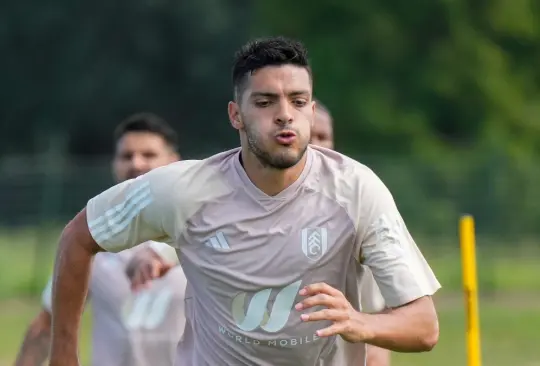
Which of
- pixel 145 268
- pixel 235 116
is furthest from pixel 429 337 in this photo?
pixel 145 268

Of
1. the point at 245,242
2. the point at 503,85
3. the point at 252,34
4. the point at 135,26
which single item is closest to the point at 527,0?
the point at 503,85

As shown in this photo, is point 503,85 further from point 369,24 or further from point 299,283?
point 299,283

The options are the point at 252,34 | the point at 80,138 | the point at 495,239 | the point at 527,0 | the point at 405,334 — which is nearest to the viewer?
the point at 405,334

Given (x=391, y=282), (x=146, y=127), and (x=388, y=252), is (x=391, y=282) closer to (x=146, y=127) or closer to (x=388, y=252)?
(x=388, y=252)

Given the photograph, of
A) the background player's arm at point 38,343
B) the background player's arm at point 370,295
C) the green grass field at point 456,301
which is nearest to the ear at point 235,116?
the background player's arm at point 370,295

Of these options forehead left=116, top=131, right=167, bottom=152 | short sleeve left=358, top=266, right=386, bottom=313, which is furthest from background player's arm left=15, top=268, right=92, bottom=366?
short sleeve left=358, top=266, right=386, bottom=313

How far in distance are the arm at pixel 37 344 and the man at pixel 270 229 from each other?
165 centimetres

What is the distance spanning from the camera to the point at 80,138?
2137 inches

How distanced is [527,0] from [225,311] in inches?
1389

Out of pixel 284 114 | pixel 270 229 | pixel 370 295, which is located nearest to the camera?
pixel 284 114

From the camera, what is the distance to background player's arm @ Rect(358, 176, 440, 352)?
468 centimetres

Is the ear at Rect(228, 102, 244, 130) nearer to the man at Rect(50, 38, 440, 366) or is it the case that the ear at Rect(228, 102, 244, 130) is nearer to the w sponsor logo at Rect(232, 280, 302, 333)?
the man at Rect(50, 38, 440, 366)

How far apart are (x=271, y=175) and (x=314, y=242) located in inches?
12.2

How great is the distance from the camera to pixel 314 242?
4945 mm
